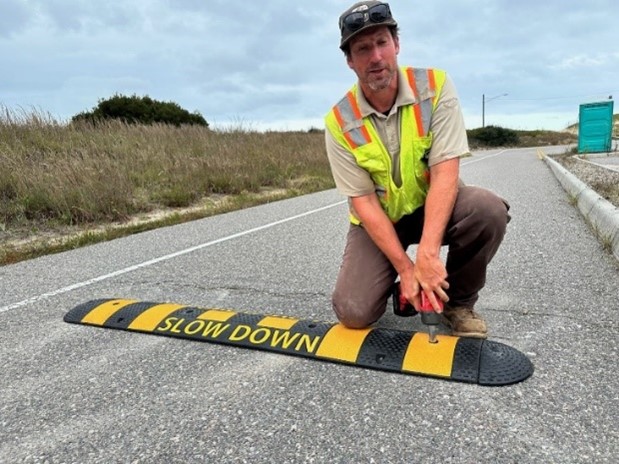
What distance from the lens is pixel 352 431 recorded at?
5.86 ft

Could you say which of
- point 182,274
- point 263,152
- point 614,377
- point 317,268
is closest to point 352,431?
point 614,377

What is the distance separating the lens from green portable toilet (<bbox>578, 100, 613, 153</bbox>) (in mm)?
18500

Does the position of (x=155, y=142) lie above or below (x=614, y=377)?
above

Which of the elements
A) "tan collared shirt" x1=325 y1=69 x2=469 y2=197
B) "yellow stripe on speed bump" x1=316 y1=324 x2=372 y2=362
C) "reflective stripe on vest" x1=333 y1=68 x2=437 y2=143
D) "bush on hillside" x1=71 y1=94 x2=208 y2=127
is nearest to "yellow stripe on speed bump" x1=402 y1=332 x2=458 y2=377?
"yellow stripe on speed bump" x1=316 y1=324 x2=372 y2=362

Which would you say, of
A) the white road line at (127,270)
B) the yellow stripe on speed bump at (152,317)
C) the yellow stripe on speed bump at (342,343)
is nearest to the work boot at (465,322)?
the yellow stripe on speed bump at (342,343)

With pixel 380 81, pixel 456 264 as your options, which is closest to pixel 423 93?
pixel 380 81

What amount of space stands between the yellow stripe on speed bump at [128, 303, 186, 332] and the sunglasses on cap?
1.88 metres

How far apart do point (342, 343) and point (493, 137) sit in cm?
4653

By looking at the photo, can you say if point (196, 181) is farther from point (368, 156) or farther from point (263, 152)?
point (368, 156)

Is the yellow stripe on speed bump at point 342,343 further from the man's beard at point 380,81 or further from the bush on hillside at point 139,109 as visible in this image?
the bush on hillside at point 139,109

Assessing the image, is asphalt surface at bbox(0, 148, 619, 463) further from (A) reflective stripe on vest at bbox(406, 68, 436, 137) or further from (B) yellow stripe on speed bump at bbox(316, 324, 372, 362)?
(A) reflective stripe on vest at bbox(406, 68, 436, 137)

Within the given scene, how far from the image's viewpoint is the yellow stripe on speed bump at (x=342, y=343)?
7.73 ft

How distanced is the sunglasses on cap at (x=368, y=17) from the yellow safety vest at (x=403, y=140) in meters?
0.33

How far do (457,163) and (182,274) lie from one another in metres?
2.47
